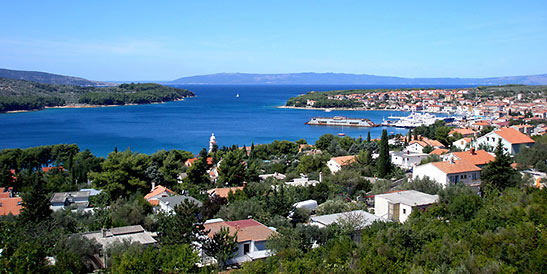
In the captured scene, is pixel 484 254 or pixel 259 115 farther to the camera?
pixel 259 115

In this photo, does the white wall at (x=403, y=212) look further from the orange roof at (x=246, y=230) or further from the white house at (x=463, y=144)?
the white house at (x=463, y=144)

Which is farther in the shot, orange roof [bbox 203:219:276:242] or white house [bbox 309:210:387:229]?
white house [bbox 309:210:387:229]

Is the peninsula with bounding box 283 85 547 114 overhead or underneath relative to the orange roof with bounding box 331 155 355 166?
underneath

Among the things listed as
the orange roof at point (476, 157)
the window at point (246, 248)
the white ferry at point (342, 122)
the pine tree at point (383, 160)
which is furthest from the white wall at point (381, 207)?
the white ferry at point (342, 122)

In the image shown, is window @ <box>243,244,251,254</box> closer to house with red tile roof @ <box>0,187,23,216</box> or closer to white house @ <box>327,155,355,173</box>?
house with red tile roof @ <box>0,187,23,216</box>

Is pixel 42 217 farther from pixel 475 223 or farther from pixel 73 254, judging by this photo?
pixel 475 223

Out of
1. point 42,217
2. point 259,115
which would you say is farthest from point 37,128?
point 42,217

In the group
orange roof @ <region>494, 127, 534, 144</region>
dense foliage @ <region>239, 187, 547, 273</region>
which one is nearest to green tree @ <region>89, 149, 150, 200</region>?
dense foliage @ <region>239, 187, 547, 273</region>

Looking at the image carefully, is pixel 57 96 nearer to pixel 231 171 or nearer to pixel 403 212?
pixel 231 171
